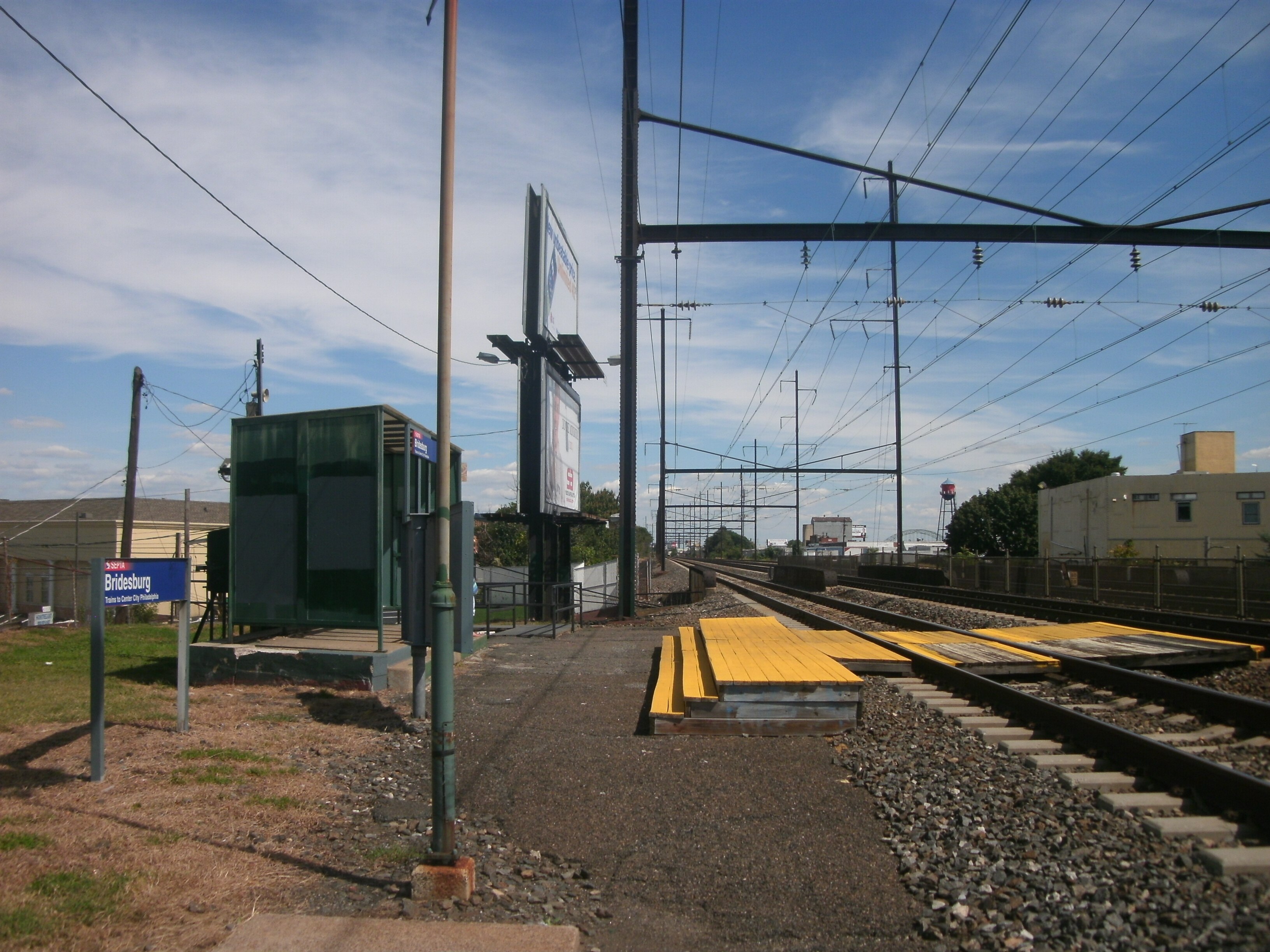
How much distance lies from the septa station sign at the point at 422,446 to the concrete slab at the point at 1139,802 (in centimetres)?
732

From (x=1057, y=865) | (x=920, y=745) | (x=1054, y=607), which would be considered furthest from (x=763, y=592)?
(x=1057, y=865)

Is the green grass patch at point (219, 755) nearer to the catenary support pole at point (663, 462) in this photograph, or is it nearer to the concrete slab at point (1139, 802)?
the concrete slab at point (1139, 802)

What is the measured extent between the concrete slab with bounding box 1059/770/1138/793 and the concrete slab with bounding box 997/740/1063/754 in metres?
0.84

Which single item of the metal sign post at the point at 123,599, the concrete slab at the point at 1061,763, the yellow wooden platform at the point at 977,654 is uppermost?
the metal sign post at the point at 123,599

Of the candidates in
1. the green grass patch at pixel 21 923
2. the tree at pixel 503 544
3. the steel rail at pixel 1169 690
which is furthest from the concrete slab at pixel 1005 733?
the tree at pixel 503 544

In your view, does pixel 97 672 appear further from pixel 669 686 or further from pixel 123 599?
pixel 669 686

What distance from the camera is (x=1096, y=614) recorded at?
2036 cm

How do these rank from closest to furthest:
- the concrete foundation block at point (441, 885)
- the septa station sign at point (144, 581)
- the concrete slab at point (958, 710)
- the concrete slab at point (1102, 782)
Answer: the concrete foundation block at point (441, 885) < the concrete slab at point (1102, 782) < the septa station sign at point (144, 581) < the concrete slab at point (958, 710)

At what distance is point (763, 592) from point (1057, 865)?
3155cm

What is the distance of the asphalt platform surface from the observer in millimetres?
4359

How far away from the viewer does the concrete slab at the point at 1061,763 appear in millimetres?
6523

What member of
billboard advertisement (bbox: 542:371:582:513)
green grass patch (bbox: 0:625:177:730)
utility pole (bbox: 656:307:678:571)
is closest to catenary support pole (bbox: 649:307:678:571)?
utility pole (bbox: 656:307:678:571)

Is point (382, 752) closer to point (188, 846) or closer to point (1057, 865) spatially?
point (188, 846)

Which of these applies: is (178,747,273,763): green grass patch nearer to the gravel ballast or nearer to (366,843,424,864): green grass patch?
(366,843,424,864): green grass patch
